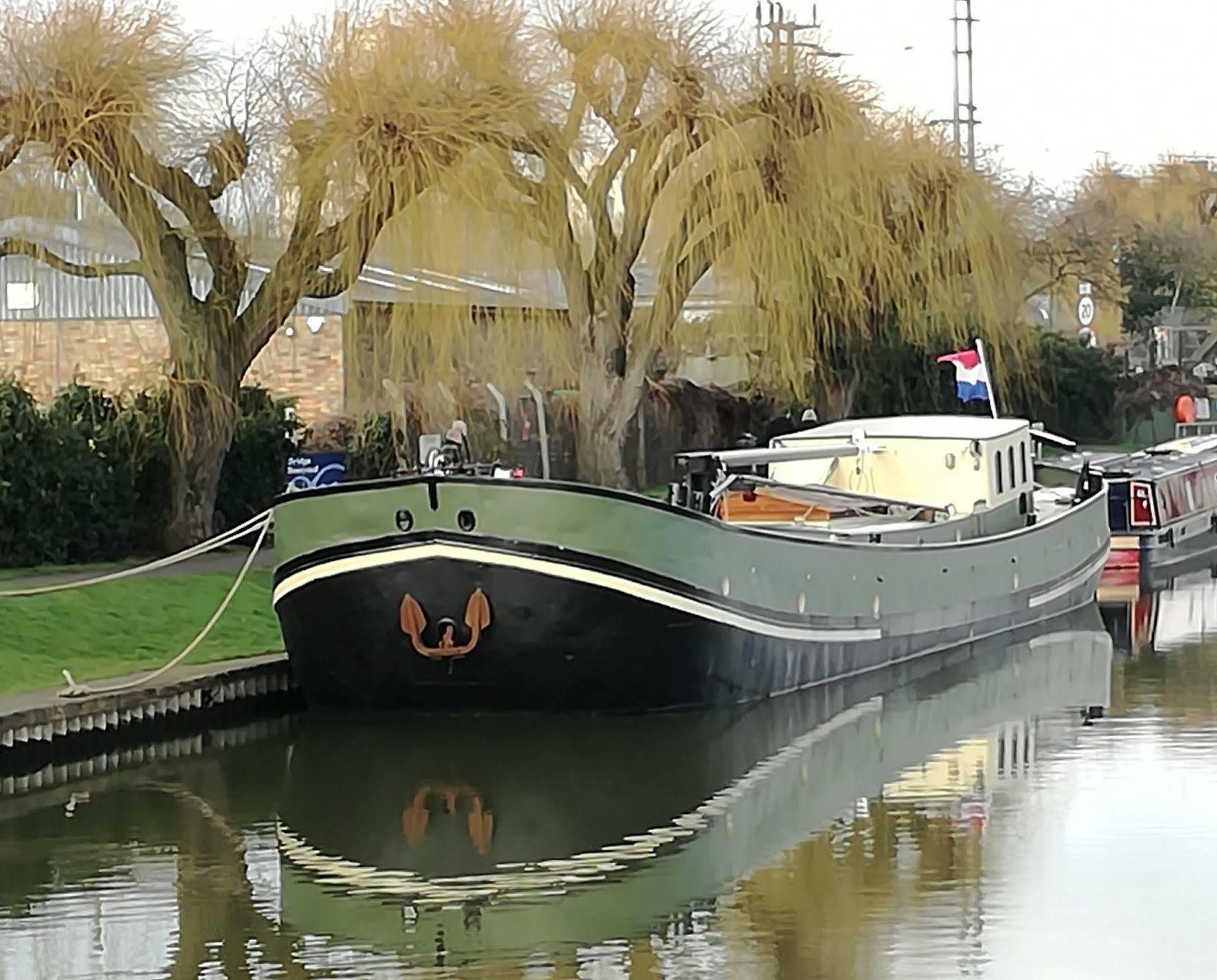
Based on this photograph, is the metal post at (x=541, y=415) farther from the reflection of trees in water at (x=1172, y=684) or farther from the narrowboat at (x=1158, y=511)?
the narrowboat at (x=1158, y=511)

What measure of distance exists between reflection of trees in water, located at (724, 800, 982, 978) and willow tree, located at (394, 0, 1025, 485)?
1286 centimetres

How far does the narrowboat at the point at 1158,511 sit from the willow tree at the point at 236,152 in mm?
10483

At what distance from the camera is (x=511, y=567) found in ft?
59.6

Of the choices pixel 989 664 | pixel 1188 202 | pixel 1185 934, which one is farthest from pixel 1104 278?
pixel 1185 934

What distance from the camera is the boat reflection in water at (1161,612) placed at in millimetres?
26000

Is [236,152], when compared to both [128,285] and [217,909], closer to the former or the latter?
[128,285]

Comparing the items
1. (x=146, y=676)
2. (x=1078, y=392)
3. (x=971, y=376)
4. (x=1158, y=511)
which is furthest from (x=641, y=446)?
(x=1078, y=392)

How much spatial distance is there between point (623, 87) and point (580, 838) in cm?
1416

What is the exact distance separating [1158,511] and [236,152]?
15565 mm

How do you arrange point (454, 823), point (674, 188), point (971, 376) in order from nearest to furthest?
point (454, 823), point (674, 188), point (971, 376)

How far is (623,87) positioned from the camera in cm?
2755

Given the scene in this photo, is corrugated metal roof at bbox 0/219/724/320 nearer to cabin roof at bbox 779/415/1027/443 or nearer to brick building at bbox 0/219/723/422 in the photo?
brick building at bbox 0/219/723/422

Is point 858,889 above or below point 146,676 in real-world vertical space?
below

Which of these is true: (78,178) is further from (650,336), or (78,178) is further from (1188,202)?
(1188,202)
